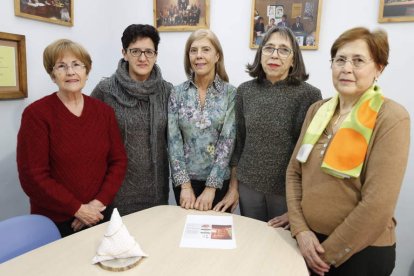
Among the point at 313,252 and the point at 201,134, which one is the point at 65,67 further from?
the point at 313,252

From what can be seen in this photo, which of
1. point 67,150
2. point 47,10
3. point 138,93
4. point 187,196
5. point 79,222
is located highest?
point 47,10

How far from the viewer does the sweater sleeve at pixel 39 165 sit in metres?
1.55

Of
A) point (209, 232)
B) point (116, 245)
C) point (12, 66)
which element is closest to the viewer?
point (116, 245)

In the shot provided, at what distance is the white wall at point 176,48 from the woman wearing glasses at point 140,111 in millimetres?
661

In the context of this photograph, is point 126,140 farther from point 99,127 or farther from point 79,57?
point 79,57

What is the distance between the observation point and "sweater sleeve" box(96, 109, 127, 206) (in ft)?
5.66

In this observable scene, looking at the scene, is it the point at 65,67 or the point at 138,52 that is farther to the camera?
the point at 138,52

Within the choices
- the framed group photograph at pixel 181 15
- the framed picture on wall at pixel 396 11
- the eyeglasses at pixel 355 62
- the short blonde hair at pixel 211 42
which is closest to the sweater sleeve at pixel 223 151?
the short blonde hair at pixel 211 42

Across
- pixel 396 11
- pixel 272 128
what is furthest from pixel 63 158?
pixel 396 11

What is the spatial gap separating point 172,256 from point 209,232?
0.24 meters

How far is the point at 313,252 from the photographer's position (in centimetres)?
128

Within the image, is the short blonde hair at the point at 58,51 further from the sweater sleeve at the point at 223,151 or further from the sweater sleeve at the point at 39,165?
the sweater sleeve at the point at 223,151

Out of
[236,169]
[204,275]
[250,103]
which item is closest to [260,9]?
[250,103]

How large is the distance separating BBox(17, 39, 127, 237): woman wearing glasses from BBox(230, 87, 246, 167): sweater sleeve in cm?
65
